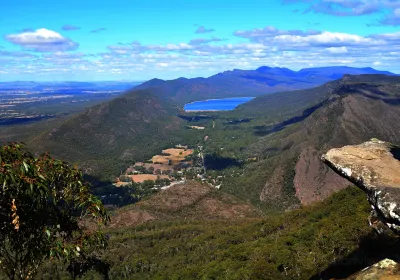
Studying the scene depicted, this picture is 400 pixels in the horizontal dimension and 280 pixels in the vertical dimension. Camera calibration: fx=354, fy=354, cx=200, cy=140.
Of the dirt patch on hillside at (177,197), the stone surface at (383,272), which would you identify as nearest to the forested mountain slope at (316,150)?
the dirt patch on hillside at (177,197)

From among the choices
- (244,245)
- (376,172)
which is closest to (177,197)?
(244,245)

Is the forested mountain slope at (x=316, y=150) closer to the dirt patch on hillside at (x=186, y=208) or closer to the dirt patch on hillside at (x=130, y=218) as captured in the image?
the dirt patch on hillside at (x=186, y=208)

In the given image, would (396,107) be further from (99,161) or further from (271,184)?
(99,161)

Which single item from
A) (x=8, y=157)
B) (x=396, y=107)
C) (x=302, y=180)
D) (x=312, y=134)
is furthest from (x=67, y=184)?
(x=396, y=107)

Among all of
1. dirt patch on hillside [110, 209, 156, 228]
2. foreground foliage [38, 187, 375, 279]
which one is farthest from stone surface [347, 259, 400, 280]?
dirt patch on hillside [110, 209, 156, 228]

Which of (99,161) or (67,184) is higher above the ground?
(67,184)
